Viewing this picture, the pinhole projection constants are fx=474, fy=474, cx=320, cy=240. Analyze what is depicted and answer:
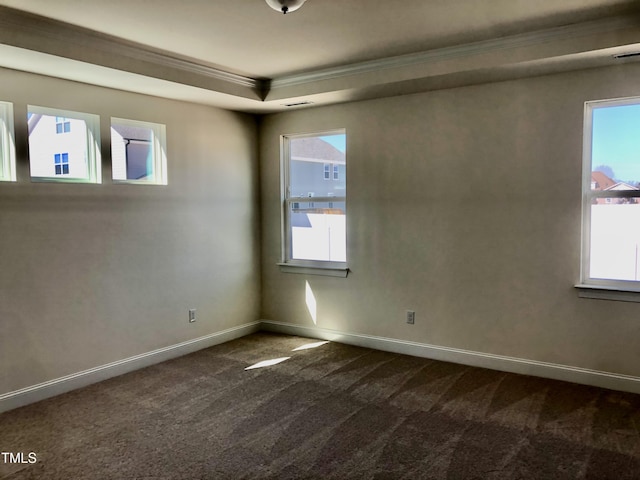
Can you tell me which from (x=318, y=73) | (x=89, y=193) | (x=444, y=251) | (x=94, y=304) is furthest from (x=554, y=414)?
(x=89, y=193)

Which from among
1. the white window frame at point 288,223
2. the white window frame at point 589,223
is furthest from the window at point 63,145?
the white window frame at point 589,223

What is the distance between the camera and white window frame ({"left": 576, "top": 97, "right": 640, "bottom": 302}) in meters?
3.56

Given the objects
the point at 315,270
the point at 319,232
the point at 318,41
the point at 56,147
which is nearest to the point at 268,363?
the point at 315,270

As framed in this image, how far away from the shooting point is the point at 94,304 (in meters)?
3.92

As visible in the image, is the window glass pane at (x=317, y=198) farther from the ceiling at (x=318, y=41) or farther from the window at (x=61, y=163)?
the window at (x=61, y=163)

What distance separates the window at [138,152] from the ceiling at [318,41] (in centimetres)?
38

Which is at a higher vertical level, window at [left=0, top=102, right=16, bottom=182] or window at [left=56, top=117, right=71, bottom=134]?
window at [left=56, top=117, right=71, bottom=134]

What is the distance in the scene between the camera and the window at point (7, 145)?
3391 mm

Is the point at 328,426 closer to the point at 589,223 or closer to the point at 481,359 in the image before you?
the point at 481,359

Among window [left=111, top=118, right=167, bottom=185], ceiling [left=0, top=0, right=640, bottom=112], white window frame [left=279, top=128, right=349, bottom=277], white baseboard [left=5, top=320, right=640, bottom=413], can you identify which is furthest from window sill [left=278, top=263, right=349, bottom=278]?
ceiling [left=0, top=0, right=640, bottom=112]

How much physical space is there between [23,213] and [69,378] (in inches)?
52.5

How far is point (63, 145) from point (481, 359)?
3.91m

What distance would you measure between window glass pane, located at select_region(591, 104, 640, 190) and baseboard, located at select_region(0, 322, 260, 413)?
377 centimetres

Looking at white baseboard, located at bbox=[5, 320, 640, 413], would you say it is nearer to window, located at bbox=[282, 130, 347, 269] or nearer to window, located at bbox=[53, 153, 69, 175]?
window, located at bbox=[282, 130, 347, 269]
